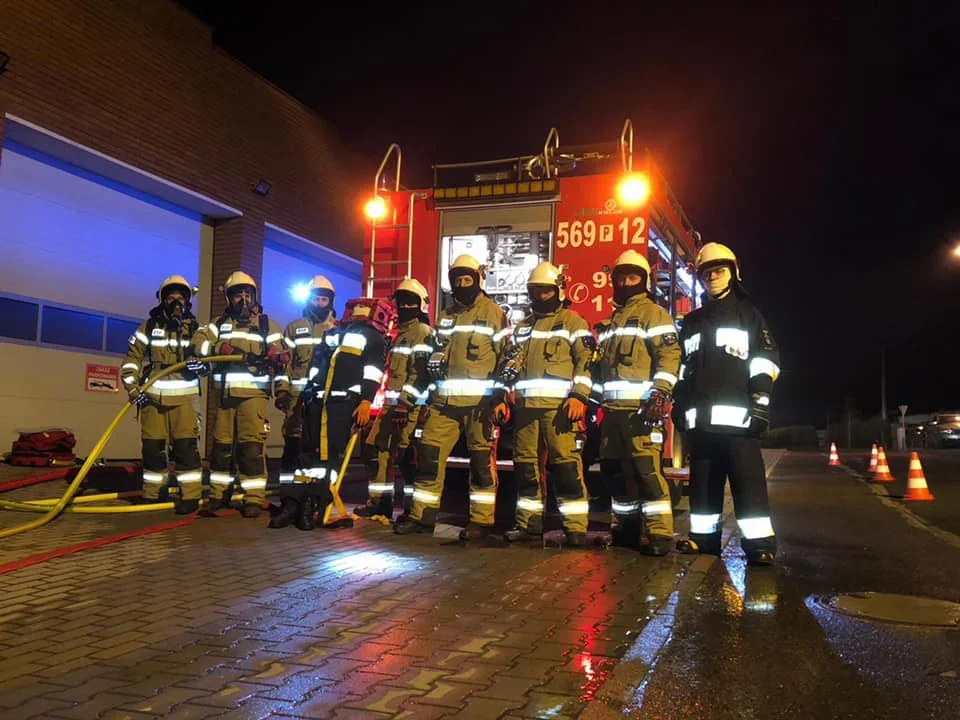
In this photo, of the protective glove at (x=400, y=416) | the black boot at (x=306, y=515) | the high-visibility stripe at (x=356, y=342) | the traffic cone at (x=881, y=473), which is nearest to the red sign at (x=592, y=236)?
the protective glove at (x=400, y=416)

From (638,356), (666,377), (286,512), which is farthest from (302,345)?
(666,377)

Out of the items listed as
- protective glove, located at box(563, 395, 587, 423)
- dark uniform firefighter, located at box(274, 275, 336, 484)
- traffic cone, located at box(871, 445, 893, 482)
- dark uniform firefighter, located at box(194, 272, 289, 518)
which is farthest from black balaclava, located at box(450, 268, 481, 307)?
traffic cone, located at box(871, 445, 893, 482)

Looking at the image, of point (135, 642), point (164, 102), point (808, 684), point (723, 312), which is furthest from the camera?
point (164, 102)

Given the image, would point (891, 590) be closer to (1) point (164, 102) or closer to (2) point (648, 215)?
(2) point (648, 215)

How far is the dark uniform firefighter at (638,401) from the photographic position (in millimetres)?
5578

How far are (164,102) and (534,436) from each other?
9287mm

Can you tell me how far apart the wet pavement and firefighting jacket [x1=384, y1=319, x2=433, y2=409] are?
131cm

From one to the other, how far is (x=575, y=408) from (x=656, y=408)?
1.95 feet

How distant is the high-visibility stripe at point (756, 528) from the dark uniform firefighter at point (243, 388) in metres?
4.06

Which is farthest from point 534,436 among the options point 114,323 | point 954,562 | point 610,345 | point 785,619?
point 114,323

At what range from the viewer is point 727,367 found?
5.36 metres

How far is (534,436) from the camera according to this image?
19.6ft

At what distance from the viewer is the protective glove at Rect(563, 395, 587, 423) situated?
5.73 meters

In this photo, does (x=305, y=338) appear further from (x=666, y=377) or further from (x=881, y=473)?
(x=881, y=473)
